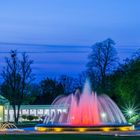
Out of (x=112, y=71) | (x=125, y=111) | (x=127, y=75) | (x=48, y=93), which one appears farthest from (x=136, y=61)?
(x=48, y=93)

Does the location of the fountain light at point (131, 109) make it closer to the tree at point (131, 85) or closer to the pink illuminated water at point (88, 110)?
the tree at point (131, 85)

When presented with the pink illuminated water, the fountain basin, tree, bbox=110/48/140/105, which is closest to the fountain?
the pink illuminated water

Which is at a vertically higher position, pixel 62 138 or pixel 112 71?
pixel 112 71

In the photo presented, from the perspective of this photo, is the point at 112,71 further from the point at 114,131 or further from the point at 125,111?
the point at 114,131

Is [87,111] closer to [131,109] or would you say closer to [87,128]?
[87,128]

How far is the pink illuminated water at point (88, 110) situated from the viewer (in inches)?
1750

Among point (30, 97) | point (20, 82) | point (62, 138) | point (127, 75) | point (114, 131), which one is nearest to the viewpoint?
point (62, 138)

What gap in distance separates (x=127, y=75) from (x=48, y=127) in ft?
117

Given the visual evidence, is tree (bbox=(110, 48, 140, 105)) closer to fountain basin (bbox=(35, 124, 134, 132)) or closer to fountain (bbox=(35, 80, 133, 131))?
fountain (bbox=(35, 80, 133, 131))

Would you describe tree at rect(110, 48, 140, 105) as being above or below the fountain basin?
above

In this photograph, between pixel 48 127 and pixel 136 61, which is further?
pixel 136 61

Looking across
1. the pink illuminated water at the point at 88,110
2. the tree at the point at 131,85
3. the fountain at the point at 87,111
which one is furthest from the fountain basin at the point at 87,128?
the tree at the point at 131,85

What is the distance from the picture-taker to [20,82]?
95.2m

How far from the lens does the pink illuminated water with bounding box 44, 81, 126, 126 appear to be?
4444 centimetres
